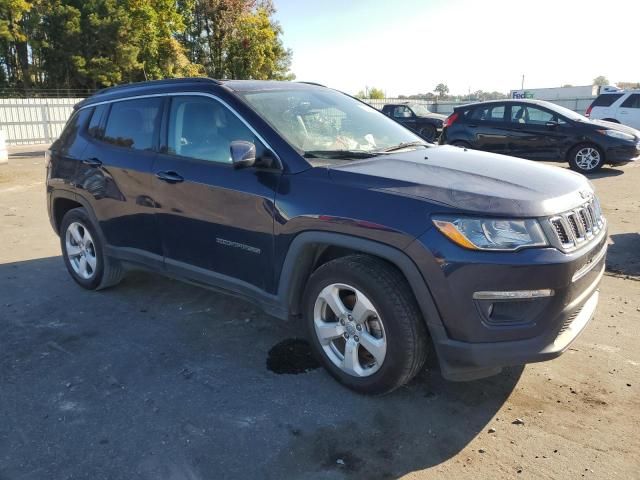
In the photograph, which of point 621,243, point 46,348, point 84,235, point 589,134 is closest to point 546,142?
point 589,134

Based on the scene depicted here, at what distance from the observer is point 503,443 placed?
279 centimetres

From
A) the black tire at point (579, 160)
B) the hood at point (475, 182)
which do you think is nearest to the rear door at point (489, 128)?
the black tire at point (579, 160)

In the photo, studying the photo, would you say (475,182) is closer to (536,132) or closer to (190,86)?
(190,86)

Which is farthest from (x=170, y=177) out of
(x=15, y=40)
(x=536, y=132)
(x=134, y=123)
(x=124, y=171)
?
(x=15, y=40)

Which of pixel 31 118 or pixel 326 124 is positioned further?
pixel 31 118

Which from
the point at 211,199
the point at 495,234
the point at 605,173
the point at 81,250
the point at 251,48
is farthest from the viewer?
the point at 251,48

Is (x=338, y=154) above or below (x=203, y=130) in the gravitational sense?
below

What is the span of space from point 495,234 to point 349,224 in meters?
0.77

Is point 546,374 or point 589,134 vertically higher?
point 589,134

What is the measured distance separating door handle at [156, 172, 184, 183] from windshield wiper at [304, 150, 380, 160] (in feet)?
3.40

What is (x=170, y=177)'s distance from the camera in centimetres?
394

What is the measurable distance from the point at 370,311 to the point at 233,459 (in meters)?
1.05

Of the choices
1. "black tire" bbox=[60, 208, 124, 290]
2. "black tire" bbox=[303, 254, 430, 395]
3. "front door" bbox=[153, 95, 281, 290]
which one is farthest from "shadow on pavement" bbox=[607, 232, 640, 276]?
"black tire" bbox=[60, 208, 124, 290]

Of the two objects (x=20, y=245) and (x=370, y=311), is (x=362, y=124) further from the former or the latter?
(x=20, y=245)
